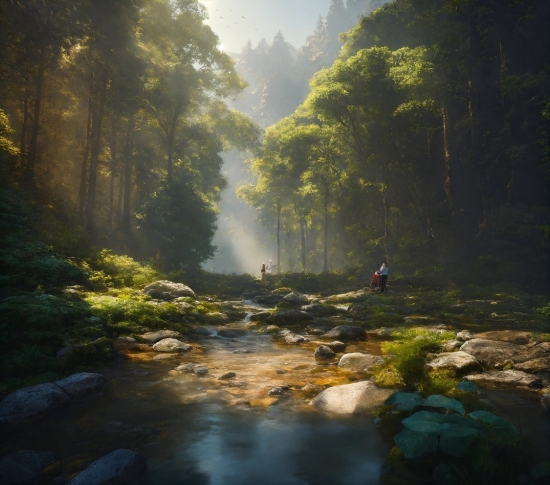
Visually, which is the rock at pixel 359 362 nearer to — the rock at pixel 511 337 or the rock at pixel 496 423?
the rock at pixel 511 337

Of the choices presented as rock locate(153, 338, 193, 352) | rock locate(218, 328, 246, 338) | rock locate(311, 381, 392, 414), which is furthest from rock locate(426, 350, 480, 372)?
rock locate(218, 328, 246, 338)

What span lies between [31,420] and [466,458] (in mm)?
5684

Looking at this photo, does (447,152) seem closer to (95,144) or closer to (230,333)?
(230,333)

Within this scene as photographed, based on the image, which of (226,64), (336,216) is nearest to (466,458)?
(226,64)

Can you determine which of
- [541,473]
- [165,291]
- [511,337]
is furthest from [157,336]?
[511,337]

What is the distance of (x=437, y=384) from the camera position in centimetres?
602

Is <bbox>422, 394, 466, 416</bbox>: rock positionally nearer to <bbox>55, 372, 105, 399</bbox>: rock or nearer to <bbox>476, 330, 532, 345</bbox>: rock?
<bbox>55, 372, 105, 399</bbox>: rock

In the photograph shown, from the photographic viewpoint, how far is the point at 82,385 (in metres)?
6.46

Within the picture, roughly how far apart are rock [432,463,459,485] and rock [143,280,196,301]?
13.7m

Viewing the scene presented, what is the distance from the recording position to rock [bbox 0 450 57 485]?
3.99 metres

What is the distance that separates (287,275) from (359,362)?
94.5 ft

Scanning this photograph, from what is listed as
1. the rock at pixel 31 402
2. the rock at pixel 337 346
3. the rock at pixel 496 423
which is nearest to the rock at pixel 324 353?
the rock at pixel 337 346

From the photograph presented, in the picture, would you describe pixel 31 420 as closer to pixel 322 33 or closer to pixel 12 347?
pixel 12 347

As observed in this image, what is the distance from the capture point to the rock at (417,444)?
355 centimetres
